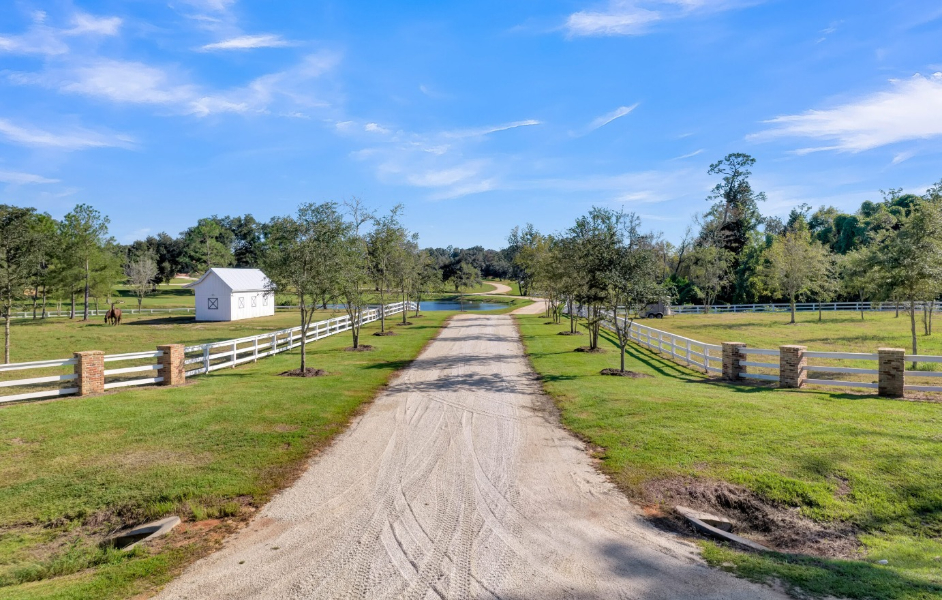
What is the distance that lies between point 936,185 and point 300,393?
1402 inches

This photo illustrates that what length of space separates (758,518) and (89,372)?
47.1ft

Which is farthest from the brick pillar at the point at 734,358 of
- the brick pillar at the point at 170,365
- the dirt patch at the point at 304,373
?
the brick pillar at the point at 170,365

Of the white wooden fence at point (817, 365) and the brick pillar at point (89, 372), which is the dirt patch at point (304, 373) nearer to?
the brick pillar at point (89, 372)

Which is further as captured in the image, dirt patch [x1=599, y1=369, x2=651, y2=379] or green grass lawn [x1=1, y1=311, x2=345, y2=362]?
green grass lawn [x1=1, y1=311, x2=345, y2=362]

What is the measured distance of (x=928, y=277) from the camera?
18703 millimetres

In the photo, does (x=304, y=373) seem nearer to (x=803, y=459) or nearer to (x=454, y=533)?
(x=454, y=533)

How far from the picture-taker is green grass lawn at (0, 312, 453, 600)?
5.35 metres

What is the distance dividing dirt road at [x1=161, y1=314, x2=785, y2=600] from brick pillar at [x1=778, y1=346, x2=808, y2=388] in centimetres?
800

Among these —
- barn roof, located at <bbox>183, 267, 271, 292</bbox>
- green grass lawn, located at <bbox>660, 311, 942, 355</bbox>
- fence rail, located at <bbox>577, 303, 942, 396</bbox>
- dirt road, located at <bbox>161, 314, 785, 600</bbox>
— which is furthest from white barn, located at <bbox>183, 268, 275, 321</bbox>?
dirt road, located at <bbox>161, 314, 785, 600</bbox>

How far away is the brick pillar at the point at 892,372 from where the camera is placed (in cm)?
1218

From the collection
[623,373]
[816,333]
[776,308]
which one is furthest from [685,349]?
[776,308]

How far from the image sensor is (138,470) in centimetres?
770

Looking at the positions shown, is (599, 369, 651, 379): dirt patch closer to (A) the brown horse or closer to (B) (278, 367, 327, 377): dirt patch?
(B) (278, 367, 327, 377): dirt patch

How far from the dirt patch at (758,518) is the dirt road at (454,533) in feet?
2.72
